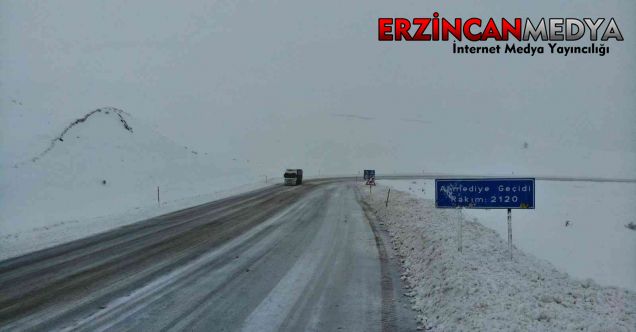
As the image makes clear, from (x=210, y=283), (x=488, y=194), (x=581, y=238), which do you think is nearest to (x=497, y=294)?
(x=488, y=194)

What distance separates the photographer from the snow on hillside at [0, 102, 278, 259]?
68.7 feet

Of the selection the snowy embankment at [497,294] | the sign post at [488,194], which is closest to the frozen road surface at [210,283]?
the snowy embankment at [497,294]

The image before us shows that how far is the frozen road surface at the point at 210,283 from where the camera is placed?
24.3 feet

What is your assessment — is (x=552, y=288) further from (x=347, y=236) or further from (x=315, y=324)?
(x=347, y=236)

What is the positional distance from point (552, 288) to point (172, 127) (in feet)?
314

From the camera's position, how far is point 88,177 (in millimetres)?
34906

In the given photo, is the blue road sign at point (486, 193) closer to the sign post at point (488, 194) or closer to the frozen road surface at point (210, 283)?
the sign post at point (488, 194)

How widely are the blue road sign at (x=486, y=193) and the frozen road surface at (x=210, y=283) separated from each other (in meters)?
2.14

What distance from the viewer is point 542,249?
48.1ft

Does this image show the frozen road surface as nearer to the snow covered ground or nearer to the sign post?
the sign post

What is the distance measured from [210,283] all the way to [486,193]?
22.1 feet

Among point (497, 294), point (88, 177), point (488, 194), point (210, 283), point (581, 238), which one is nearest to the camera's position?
point (497, 294)

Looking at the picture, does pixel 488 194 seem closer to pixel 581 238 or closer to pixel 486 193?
pixel 486 193

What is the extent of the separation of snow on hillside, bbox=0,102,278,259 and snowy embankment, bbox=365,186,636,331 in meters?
11.7
